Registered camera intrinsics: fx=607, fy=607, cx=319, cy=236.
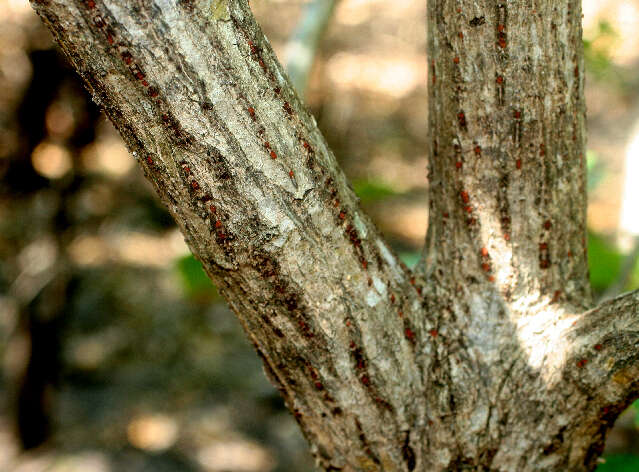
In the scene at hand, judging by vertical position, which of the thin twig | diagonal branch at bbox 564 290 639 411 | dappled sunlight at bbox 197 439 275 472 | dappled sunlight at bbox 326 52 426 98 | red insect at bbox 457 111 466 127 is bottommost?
diagonal branch at bbox 564 290 639 411

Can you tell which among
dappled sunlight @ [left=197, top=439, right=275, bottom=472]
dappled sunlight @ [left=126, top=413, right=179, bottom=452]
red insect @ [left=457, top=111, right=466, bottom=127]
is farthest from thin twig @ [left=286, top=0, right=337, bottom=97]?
dappled sunlight @ [left=126, top=413, right=179, bottom=452]

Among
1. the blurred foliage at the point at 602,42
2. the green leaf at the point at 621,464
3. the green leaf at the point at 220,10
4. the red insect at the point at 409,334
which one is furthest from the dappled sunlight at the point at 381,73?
the green leaf at the point at 220,10

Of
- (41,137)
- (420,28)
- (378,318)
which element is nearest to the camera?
(378,318)

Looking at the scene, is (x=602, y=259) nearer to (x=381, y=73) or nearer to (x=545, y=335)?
(x=545, y=335)

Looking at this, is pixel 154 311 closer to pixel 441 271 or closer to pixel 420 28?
pixel 441 271

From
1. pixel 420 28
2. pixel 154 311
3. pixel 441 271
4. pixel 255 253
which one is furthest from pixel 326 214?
pixel 420 28

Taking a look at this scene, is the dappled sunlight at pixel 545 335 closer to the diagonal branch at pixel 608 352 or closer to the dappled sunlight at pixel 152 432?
the diagonal branch at pixel 608 352

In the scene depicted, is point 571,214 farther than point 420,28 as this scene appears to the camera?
No

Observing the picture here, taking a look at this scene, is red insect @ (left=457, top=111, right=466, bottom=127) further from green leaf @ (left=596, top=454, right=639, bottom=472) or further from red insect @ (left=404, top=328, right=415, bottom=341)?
green leaf @ (left=596, top=454, right=639, bottom=472)
